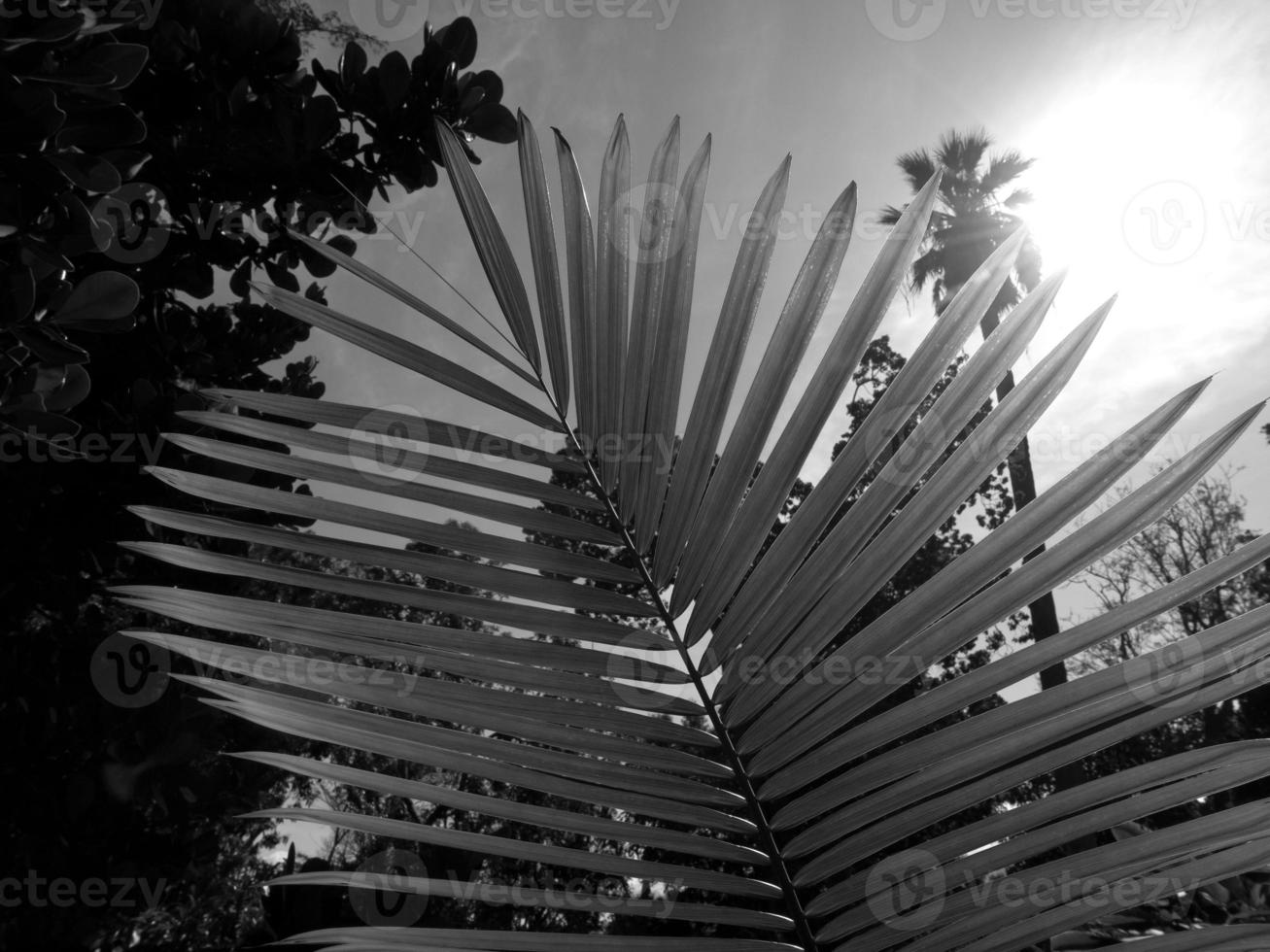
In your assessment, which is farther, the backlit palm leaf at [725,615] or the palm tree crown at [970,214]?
the palm tree crown at [970,214]

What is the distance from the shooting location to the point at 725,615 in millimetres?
935

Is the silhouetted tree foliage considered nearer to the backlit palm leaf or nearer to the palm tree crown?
the backlit palm leaf

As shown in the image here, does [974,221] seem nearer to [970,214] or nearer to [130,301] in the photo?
[970,214]

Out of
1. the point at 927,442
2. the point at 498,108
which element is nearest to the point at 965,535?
the point at 498,108

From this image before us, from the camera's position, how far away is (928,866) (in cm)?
81

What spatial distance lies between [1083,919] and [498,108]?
10.6 feet

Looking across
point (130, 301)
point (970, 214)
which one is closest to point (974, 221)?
point (970, 214)

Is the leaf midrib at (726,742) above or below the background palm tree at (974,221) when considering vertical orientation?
below

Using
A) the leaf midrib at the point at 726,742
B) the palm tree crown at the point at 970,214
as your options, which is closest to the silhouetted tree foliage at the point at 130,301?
the leaf midrib at the point at 726,742

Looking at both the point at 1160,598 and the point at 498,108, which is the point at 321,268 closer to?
the point at 498,108

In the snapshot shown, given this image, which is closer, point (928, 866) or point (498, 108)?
point (928, 866)

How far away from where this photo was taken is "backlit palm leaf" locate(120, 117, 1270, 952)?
2.49 ft

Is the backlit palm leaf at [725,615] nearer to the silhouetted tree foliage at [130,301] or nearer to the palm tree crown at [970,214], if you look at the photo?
the silhouetted tree foliage at [130,301]

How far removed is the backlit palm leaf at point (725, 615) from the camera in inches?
29.9
